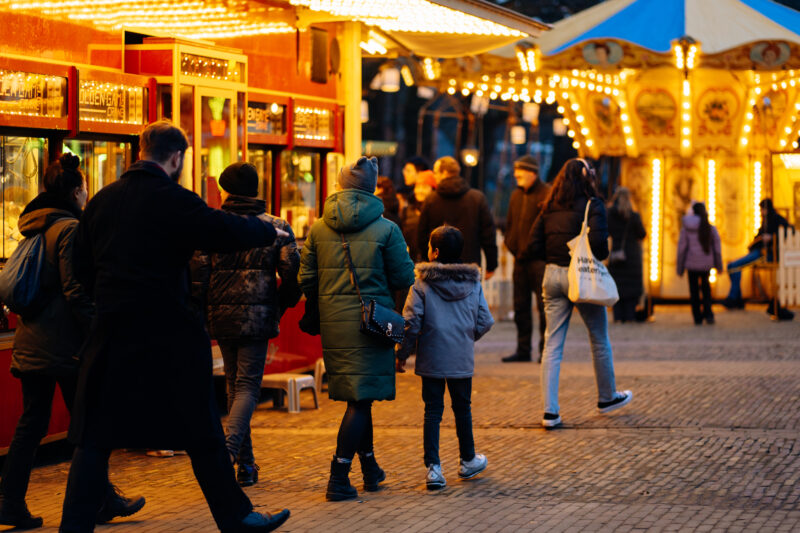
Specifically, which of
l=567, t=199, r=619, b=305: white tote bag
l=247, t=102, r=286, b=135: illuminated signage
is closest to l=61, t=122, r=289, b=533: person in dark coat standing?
l=567, t=199, r=619, b=305: white tote bag

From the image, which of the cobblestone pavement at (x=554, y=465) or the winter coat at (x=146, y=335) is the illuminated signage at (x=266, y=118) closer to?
the cobblestone pavement at (x=554, y=465)

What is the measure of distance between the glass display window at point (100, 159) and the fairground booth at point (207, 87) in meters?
0.01

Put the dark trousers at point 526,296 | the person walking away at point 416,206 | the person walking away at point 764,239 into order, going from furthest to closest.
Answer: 1. the person walking away at point 764,239
2. the person walking away at point 416,206
3. the dark trousers at point 526,296

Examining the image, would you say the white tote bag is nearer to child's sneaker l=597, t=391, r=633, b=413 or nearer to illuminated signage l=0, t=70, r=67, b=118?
child's sneaker l=597, t=391, r=633, b=413

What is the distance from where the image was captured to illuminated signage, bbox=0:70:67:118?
7832 mm

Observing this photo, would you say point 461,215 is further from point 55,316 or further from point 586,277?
→ point 55,316

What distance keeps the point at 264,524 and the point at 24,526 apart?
1.56m

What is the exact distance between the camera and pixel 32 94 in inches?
317

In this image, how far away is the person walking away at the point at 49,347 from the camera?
6.60 metres

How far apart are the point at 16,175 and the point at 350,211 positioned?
7.47 feet

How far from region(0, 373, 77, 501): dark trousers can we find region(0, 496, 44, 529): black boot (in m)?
0.02

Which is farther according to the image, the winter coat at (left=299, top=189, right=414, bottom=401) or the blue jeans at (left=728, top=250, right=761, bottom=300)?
the blue jeans at (left=728, top=250, right=761, bottom=300)

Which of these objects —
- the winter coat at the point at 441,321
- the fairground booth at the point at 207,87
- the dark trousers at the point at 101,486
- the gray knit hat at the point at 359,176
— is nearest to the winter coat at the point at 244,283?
the gray knit hat at the point at 359,176

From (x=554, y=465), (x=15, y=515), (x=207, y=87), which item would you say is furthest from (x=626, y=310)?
(x=15, y=515)
